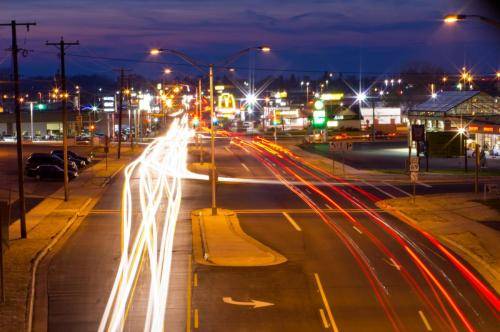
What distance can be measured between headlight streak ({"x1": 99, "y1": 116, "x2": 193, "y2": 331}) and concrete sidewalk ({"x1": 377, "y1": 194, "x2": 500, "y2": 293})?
28.8ft

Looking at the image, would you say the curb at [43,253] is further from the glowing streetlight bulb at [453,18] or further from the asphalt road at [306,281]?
the glowing streetlight bulb at [453,18]

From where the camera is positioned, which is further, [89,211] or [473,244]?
[89,211]

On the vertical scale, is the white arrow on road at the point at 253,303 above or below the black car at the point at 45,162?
below

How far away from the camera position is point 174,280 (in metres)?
20.3

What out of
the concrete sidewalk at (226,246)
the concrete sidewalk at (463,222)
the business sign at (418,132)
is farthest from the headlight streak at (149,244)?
the business sign at (418,132)

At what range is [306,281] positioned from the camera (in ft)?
66.9

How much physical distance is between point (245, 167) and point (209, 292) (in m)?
43.0

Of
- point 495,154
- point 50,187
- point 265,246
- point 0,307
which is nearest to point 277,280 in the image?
point 265,246

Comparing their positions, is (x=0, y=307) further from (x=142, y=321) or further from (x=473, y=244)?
(x=473, y=244)

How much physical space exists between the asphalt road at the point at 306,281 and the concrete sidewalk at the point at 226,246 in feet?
1.49

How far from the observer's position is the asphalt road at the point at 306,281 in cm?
1652

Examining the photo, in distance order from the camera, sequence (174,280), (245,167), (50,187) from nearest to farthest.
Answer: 1. (174,280)
2. (50,187)
3. (245,167)

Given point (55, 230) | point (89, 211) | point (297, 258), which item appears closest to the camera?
point (297, 258)

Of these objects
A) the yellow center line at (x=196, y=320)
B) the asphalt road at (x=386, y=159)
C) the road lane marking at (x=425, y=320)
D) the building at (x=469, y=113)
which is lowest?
the road lane marking at (x=425, y=320)
